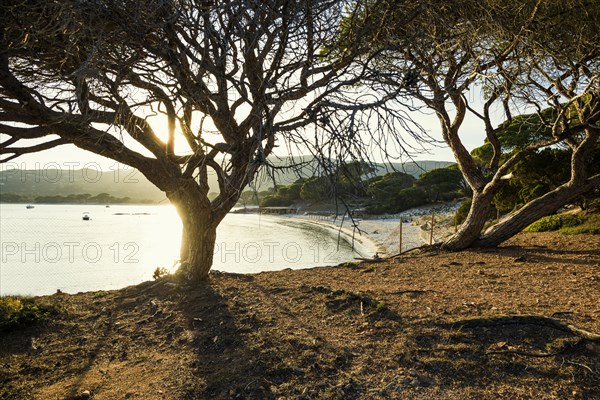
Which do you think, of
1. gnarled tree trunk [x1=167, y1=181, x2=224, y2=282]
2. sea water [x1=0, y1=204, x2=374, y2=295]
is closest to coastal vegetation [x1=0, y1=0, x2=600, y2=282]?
gnarled tree trunk [x1=167, y1=181, x2=224, y2=282]

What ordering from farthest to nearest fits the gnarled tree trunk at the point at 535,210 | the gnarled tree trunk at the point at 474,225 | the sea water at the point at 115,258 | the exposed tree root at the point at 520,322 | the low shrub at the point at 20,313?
the sea water at the point at 115,258 < the gnarled tree trunk at the point at 474,225 < the gnarled tree trunk at the point at 535,210 < the low shrub at the point at 20,313 < the exposed tree root at the point at 520,322

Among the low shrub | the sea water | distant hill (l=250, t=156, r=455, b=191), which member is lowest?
the sea water

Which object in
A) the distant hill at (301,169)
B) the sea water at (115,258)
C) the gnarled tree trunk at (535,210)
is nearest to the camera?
the distant hill at (301,169)

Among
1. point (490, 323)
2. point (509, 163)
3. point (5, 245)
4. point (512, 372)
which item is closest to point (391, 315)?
point (490, 323)

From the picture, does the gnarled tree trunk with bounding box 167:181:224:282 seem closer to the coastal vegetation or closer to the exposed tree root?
the coastal vegetation

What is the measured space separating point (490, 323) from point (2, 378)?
4.63m

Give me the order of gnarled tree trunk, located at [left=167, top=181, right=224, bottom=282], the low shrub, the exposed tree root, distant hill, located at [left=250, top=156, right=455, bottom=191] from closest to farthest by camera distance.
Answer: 1. distant hill, located at [left=250, top=156, right=455, bottom=191]
2. the exposed tree root
3. the low shrub
4. gnarled tree trunk, located at [left=167, top=181, right=224, bottom=282]

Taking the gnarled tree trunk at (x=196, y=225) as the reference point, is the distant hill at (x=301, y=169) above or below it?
above

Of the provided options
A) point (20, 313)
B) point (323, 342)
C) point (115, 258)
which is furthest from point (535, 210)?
point (115, 258)

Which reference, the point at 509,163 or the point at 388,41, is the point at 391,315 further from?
the point at 509,163

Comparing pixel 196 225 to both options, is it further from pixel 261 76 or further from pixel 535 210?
pixel 535 210

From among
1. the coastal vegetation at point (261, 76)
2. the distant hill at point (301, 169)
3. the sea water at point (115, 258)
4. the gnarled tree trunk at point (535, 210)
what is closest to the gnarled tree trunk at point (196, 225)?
the coastal vegetation at point (261, 76)

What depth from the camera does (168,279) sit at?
6926mm

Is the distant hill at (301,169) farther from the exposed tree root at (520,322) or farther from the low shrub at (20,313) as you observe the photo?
the low shrub at (20,313)
